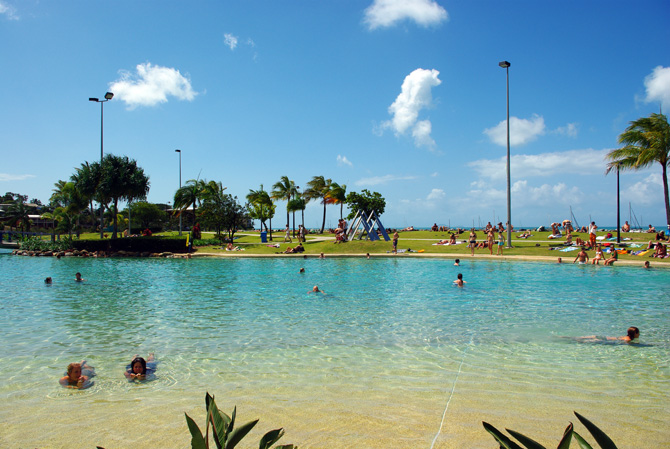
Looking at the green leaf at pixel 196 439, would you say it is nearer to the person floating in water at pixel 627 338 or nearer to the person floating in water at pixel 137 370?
the person floating in water at pixel 137 370

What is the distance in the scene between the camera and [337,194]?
61750 mm

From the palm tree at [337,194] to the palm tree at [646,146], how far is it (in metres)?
35.8

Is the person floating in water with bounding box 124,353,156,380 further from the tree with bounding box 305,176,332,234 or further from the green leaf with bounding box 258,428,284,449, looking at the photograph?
the tree with bounding box 305,176,332,234

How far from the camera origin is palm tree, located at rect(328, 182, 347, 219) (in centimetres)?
6162

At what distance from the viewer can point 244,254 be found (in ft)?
116

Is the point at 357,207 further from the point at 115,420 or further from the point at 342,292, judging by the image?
the point at 115,420

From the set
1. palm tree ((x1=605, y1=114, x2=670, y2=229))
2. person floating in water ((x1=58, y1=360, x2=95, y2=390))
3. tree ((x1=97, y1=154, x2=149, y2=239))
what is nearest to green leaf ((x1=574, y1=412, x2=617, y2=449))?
person floating in water ((x1=58, y1=360, x2=95, y2=390))

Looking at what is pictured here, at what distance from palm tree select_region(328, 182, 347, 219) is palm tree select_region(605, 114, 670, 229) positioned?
3577 cm

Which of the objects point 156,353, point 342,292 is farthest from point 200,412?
point 342,292

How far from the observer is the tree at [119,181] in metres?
44.9

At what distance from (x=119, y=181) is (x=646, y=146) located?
49709mm

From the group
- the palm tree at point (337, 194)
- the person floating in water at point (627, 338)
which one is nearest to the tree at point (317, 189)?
the palm tree at point (337, 194)

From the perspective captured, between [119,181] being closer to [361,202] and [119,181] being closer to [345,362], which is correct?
[361,202]

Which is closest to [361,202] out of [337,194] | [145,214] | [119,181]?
[337,194]
